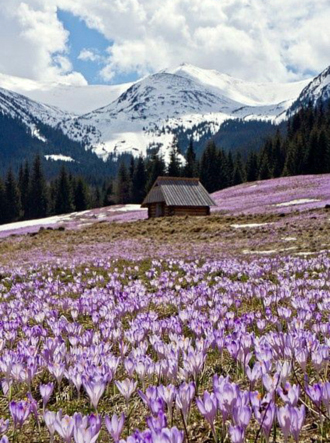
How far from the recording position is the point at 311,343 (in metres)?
3.16

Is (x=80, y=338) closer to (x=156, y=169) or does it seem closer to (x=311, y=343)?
(x=311, y=343)

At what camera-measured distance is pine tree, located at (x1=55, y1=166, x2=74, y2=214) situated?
106 m

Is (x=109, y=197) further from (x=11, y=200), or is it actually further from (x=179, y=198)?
(x=179, y=198)

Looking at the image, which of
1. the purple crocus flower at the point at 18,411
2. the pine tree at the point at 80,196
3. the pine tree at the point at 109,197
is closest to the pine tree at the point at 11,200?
the pine tree at the point at 80,196

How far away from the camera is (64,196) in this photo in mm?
106688

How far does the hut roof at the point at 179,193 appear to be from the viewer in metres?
41.9

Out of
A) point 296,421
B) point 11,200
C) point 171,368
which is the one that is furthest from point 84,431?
point 11,200

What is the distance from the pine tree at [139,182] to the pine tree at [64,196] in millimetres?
15032

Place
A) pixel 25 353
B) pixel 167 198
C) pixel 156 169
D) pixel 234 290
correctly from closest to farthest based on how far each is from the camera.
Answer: pixel 25 353 → pixel 234 290 → pixel 167 198 → pixel 156 169

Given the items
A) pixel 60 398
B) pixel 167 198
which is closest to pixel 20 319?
pixel 60 398

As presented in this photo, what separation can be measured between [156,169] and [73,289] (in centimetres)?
9462

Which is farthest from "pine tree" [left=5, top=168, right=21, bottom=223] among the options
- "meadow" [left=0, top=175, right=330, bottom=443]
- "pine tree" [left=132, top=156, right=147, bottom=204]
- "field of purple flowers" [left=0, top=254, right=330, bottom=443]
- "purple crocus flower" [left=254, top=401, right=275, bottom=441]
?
"purple crocus flower" [left=254, top=401, right=275, bottom=441]

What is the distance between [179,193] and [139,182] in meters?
65.6

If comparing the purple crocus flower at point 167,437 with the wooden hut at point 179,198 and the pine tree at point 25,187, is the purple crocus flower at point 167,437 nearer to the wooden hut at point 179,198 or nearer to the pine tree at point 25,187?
the wooden hut at point 179,198
